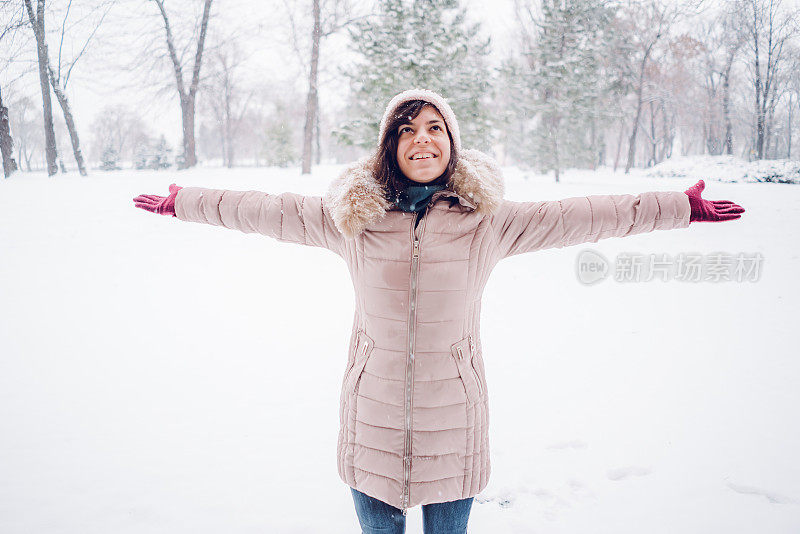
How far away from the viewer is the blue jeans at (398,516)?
1480 mm

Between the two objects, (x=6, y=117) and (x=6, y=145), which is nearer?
(x=6, y=117)

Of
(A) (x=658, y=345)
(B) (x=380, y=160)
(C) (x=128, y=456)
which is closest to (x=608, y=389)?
(A) (x=658, y=345)

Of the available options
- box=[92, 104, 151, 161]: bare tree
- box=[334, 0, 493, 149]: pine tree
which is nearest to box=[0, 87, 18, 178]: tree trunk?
box=[92, 104, 151, 161]: bare tree

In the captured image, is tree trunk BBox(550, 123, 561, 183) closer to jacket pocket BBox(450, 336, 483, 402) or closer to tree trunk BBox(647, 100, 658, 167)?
tree trunk BBox(647, 100, 658, 167)

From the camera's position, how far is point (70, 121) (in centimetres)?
737

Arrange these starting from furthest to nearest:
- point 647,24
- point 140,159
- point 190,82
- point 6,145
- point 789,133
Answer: point 140,159, point 190,82, point 647,24, point 789,133, point 6,145

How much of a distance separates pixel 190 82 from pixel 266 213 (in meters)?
11.7

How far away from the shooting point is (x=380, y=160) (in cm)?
154

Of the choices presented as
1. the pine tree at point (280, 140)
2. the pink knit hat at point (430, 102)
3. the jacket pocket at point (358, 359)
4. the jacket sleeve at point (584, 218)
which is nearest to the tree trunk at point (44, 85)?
the pink knit hat at point (430, 102)

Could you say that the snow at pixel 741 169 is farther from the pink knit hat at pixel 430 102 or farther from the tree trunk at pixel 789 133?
the pink knit hat at pixel 430 102

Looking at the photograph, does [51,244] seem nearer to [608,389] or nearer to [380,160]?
[380,160]

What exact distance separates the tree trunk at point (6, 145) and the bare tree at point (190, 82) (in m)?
4.58

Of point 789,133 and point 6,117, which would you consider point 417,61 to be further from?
point 6,117

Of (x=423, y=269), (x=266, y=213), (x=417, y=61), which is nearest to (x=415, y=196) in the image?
(x=423, y=269)
